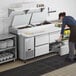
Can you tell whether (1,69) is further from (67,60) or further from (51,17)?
(51,17)

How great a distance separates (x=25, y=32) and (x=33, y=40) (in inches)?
11.3

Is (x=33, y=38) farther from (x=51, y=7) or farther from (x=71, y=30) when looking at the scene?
(x=51, y=7)

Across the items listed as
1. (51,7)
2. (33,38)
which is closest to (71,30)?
(33,38)

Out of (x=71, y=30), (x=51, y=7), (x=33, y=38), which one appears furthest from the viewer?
(x=51, y=7)

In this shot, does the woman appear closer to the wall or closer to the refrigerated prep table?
the refrigerated prep table

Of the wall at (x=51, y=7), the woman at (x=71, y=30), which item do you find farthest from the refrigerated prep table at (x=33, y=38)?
the woman at (x=71, y=30)

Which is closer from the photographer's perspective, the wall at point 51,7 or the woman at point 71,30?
the woman at point 71,30

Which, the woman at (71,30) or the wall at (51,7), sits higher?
the wall at (51,7)

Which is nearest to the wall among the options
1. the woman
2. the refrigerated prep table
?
the refrigerated prep table

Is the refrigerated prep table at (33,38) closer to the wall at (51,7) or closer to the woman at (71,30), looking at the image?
the wall at (51,7)

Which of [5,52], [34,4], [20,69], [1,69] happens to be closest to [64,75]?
[20,69]

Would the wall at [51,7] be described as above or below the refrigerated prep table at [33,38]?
above

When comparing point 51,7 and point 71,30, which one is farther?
point 51,7

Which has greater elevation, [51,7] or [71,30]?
[51,7]
